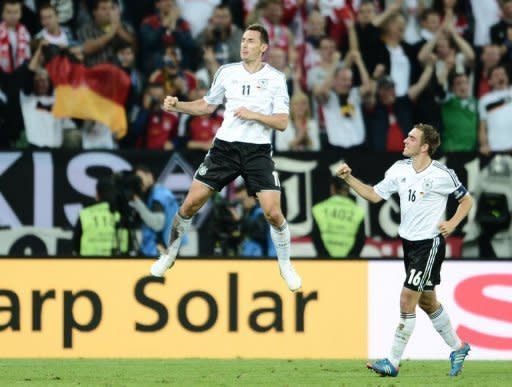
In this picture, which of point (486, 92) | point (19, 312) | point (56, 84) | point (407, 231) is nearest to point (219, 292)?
point (19, 312)

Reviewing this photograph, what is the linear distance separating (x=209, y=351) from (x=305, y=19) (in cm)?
656

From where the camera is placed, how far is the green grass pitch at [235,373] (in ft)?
38.6

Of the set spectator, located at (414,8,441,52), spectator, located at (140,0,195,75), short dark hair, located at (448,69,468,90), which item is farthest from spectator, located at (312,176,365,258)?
spectator, located at (414,8,441,52)

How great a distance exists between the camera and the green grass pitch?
463 inches

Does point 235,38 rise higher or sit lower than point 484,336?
higher

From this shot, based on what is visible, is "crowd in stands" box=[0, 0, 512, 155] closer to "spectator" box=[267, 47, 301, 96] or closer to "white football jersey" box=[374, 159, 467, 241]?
"spectator" box=[267, 47, 301, 96]

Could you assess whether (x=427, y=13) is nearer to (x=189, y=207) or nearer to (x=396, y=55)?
(x=396, y=55)

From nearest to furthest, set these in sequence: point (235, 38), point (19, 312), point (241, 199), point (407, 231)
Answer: point (407, 231), point (19, 312), point (241, 199), point (235, 38)

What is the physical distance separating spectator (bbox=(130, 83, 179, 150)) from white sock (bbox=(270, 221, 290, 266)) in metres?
6.05

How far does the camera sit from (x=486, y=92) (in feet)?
63.9

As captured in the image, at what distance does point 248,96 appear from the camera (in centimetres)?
1232

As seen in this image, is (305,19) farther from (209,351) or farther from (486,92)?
(209,351)

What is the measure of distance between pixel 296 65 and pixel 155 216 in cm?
382

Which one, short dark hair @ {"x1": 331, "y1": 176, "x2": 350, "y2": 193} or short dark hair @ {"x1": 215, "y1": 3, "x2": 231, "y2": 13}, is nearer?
→ short dark hair @ {"x1": 331, "y1": 176, "x2": 350, "y2": 193}
